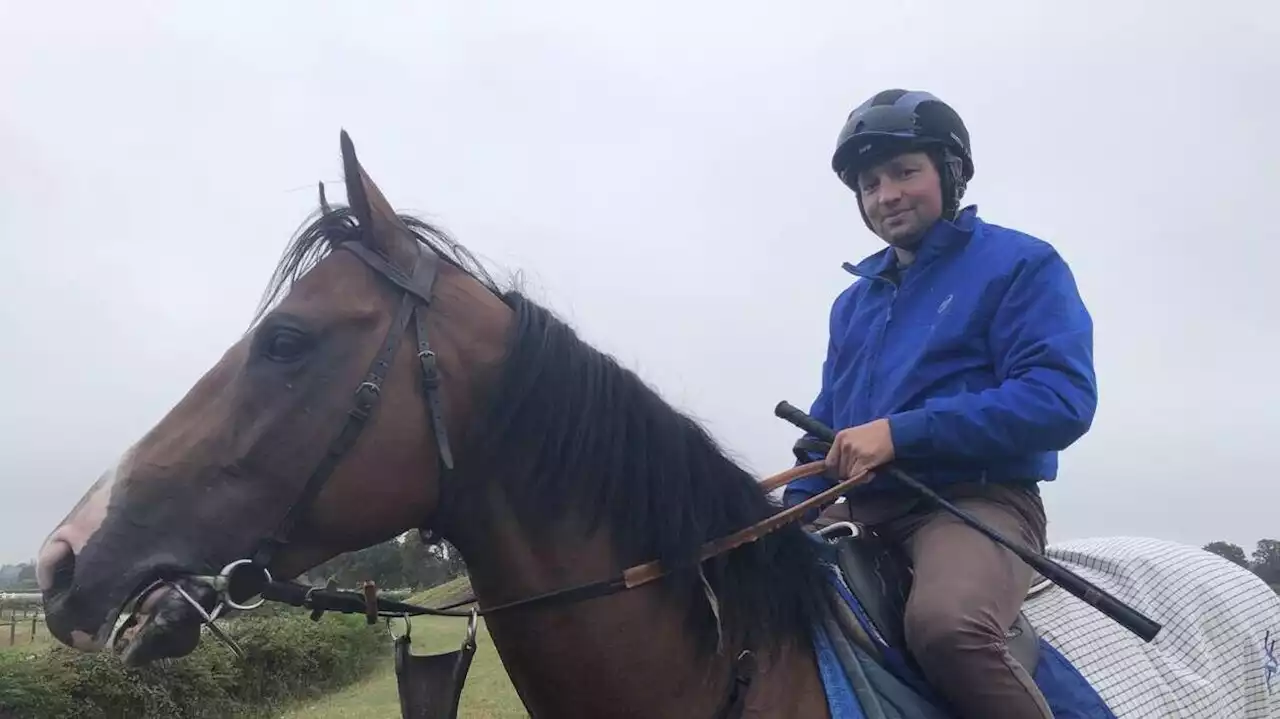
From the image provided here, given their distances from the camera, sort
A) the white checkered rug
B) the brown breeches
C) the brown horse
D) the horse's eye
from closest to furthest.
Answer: the brown horse < the horse's eye < the brown breeches < the white checkered rug

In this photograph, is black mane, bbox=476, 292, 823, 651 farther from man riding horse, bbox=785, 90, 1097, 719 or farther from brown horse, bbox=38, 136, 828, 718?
man riding horse, bbox=785, 90, 1097, 719

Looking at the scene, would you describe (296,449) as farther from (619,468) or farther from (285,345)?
(619,468)

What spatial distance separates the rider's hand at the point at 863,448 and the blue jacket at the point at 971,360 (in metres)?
0.04

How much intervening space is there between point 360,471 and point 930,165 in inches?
97.2

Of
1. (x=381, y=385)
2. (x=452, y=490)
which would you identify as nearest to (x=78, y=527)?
(x=381, y=385)

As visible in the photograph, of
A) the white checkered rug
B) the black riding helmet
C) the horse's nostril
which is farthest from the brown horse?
the black riding helmet

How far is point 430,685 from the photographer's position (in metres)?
2.83

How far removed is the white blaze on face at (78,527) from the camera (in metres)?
2.21

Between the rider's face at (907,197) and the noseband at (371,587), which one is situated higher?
the rider's face at (907,197)

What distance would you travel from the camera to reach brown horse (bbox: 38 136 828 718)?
91.2 inches

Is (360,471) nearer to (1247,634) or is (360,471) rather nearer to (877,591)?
(877,591)

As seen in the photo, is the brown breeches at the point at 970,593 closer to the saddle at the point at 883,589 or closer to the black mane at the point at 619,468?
the saddle at the point at 883,589

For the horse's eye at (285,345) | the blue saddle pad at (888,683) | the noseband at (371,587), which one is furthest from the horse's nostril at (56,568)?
the blue saddle pad at (888,683)

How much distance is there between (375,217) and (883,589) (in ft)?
6.67
